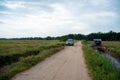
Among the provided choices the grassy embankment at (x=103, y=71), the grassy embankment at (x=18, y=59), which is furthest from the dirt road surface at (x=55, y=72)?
the grassy embankment at (x=18, y=59)

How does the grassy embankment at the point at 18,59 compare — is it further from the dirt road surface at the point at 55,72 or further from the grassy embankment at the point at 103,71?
the grassy embankment at the point at 103,71

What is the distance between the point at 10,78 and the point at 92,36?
14704 centimetres

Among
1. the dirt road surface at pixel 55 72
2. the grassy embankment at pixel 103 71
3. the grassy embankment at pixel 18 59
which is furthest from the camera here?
the grassy embankment at pixel 18 59

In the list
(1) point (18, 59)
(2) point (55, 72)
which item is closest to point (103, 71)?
(2) point (55, 72)

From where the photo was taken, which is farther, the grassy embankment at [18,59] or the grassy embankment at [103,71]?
the grassy embankment at [18,59]

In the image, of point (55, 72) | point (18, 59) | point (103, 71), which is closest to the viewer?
point (103, 71)

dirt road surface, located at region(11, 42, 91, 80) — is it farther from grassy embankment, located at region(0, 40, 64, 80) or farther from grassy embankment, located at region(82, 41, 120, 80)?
grassy embankment, located at region(0, 40, 64, 80)

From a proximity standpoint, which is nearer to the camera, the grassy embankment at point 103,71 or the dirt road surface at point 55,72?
the grassy embankment at point 103,71

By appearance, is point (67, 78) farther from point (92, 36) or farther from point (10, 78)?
point (92, 36)

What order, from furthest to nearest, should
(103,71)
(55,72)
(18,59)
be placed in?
1. (18,59)
2. (55,72)
3. (103,71)

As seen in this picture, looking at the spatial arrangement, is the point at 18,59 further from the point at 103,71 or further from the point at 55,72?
the point at 103,71

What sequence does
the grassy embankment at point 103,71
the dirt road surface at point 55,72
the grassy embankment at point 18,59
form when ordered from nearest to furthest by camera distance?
the grassy embankment at point 103,71
the dirt road surface at point 55,72
the grassy embankment at point 18,59

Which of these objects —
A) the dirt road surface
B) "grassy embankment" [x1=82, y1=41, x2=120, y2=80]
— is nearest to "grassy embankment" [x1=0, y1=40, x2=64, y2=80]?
the dirt road surface

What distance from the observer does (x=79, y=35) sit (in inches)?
7293
